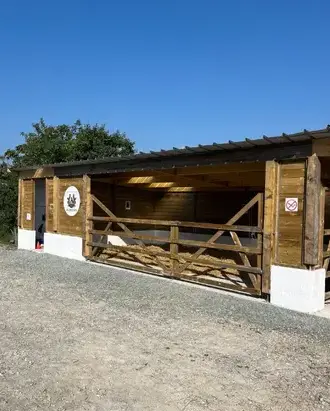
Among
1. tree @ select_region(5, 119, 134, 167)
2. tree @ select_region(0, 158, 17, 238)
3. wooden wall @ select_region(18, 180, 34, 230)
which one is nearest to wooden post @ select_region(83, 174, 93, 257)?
wooden wall @ select_region(18, 180, 34, 230)

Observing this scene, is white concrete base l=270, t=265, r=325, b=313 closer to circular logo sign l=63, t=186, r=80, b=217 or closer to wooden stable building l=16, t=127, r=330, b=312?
wooden stable building l=16, t=127, r=330, b=312

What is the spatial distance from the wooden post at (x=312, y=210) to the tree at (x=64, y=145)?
49.3 ft

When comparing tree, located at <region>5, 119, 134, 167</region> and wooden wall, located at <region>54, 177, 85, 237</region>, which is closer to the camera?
wooden wall, located at <region>54, 177, 85, 237</region>

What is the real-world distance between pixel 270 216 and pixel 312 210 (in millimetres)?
741

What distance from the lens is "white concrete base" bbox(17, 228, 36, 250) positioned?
12.8 meters

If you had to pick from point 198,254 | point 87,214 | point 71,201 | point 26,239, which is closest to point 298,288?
point 198,254

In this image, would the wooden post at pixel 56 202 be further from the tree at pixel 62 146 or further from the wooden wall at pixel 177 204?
the tree at pixel 62 146

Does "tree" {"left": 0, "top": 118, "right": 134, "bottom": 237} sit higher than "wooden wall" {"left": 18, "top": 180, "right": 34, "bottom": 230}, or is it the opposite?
"tree" {"left": 0, "top": 118, "right": 134, "bottom": 237}

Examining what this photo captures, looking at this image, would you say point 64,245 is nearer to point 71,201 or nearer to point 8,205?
point 71,201

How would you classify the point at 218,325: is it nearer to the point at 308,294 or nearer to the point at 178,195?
the point at 308,294

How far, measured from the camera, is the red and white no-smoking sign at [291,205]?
6.07m

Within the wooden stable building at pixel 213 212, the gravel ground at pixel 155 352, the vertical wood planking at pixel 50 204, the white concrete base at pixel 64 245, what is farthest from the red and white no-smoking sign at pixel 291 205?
the vertical wood planking at pixel 50 204

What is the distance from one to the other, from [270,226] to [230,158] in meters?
1.48

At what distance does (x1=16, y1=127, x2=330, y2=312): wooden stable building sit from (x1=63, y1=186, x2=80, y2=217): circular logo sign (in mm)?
28
